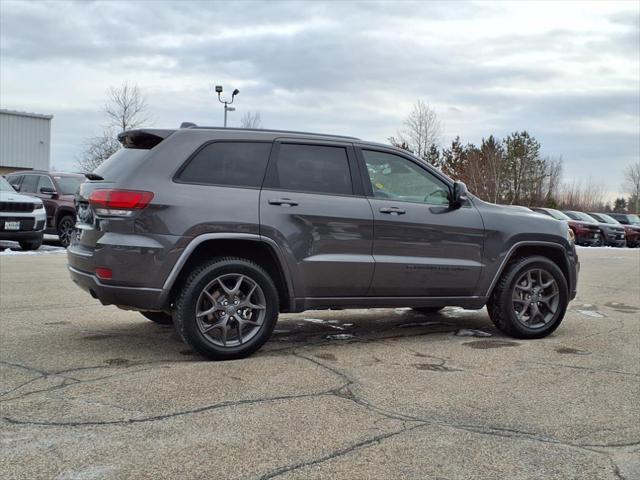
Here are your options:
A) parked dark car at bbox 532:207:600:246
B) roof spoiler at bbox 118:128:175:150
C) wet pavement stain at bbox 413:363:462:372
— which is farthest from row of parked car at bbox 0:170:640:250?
parked dark car at bbox 532:207:600:246

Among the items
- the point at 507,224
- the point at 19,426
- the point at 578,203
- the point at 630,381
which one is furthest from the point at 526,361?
the point at 578,203

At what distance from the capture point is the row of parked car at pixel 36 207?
14062 mm

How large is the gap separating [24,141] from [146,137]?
1712 inches

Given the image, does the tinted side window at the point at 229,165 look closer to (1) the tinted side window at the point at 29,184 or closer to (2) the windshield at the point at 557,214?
(1) the tinted side window at the point at 29,184

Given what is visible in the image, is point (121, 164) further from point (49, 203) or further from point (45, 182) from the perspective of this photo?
point (45, 182)

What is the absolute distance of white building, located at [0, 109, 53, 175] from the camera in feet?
142

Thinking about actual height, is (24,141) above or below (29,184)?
above

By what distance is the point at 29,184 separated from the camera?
54.9 feet

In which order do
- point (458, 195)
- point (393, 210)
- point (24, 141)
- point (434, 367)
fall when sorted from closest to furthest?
point (434, 367) < point (393, 210) < point (458, 195) < point (24, 141)

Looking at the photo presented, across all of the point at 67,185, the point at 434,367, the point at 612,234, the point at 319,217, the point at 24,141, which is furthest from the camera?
the point at 24,141

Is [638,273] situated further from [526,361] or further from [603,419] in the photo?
[603,419]

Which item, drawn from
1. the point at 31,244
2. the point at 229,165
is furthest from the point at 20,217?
the point at 229,165

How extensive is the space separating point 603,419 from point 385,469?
1619 mm

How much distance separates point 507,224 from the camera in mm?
6145
